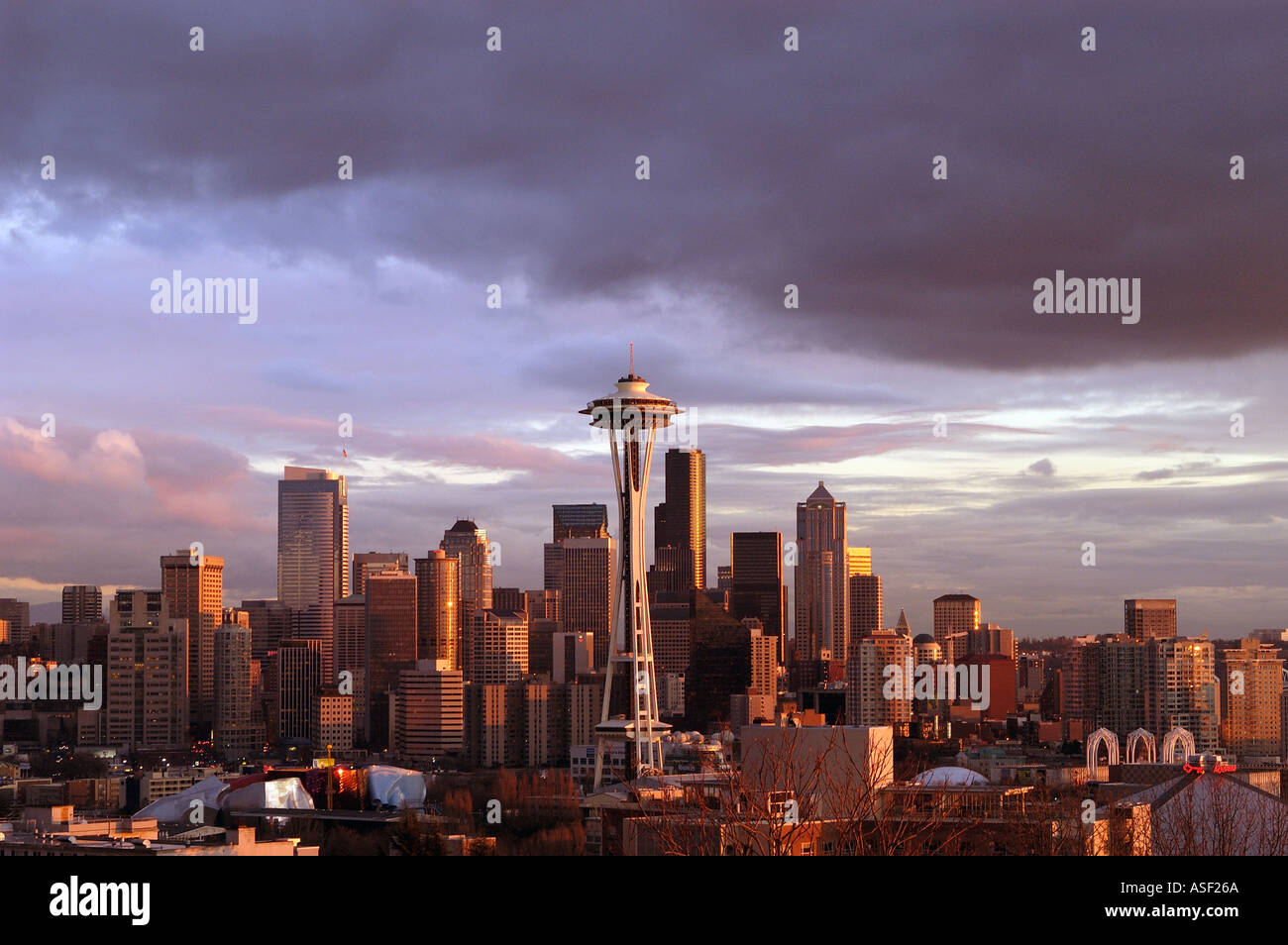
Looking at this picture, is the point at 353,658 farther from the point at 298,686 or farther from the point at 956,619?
the point at 956,619

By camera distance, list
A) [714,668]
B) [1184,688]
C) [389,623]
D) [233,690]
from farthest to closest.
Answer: [389,623] → [714,668] → [233,690] → [1184,688]

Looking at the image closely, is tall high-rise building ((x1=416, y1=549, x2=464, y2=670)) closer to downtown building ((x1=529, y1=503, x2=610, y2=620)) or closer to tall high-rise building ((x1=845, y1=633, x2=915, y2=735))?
downtown building ((x1=529, y1=503, x2=610, y2=620))

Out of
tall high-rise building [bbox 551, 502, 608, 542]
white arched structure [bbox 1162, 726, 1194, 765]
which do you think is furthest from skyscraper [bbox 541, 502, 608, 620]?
white arched structure [bbox 1162, 726, 1194, 765]

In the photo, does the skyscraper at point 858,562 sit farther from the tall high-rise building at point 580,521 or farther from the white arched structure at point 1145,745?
the white arched structure at point 1145,745

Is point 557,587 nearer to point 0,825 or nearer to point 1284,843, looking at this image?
point 0,825

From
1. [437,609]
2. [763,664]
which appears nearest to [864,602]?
[763,664]
